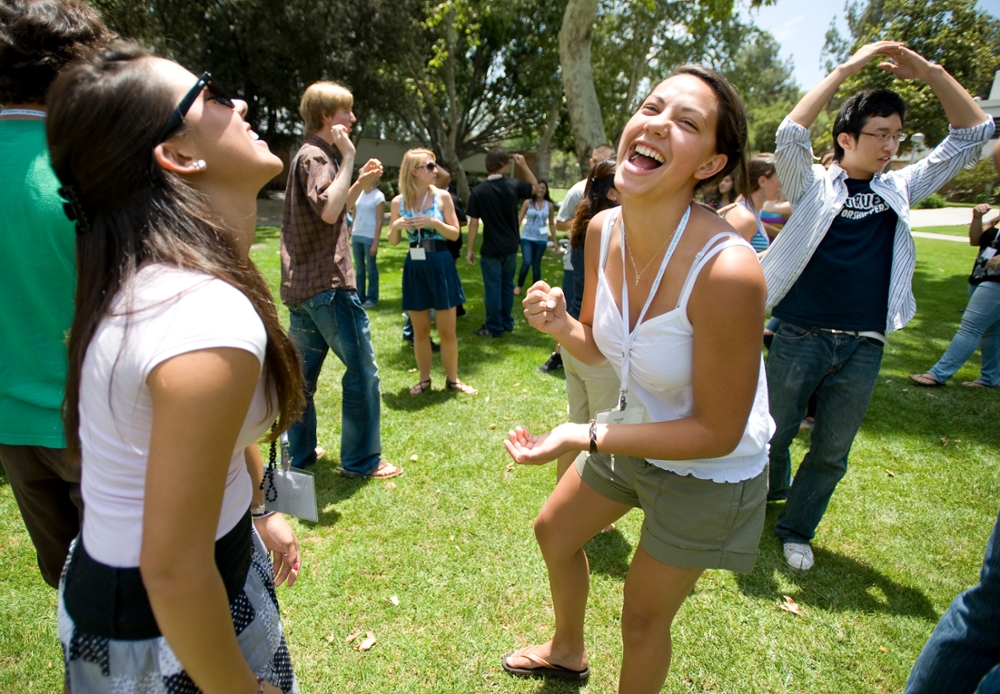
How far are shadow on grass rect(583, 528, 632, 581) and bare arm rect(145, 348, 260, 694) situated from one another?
2.47 metres

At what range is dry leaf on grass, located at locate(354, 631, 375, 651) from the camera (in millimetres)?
2669

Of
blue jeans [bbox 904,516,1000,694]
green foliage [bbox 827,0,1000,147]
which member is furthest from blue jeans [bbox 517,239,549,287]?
green foliage [bbox 827,0,1000,147]

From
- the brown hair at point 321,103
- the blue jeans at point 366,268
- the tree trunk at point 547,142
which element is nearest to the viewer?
the brown hair at point 321,103

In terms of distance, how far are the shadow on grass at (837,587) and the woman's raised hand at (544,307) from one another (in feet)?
6.63

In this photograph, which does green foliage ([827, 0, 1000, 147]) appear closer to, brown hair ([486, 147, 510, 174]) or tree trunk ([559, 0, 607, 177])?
tree trunk ([559, 0, 607, 177])

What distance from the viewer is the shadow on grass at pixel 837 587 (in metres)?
3.00

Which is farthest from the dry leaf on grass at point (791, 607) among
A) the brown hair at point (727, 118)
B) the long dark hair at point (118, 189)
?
the long dark hair at point (118, 189)

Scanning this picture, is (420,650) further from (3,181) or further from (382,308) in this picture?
(382,308)

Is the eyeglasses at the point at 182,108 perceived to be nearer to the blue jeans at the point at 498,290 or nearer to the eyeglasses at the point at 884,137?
the eyeglasses at the point at 884,137

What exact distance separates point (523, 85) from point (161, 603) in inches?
1239

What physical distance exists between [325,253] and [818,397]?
2898mm

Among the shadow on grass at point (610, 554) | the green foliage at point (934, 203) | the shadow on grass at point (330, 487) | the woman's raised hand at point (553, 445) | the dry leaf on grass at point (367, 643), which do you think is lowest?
the shadow on grass at point (330, 487)

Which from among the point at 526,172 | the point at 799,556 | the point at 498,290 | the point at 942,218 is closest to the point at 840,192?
the point at 799,556

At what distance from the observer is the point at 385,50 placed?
23469mm
